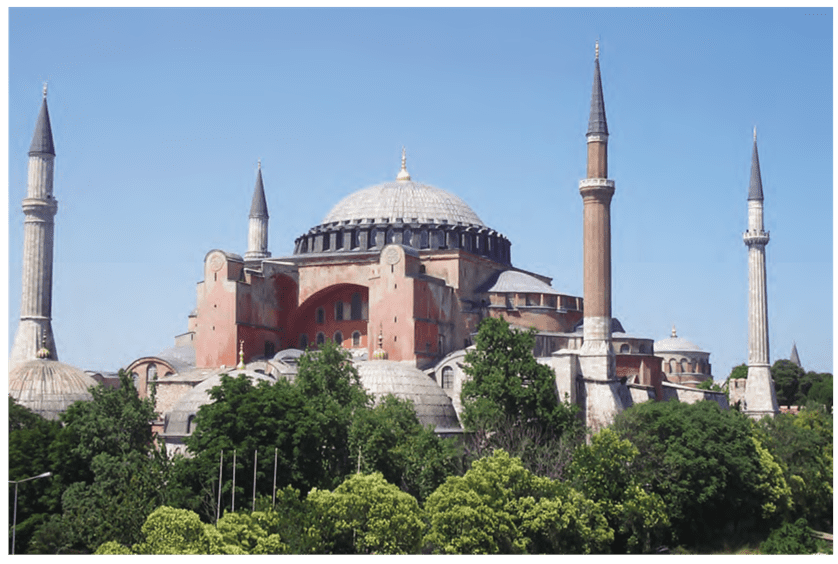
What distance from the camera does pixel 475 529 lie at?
24.7m

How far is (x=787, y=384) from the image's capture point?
62.3m

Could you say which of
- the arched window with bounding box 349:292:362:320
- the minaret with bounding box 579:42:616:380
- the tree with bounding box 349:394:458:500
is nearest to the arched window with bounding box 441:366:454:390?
the minaret with bounding box 579:42:616:380

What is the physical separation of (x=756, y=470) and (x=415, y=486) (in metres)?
9.00

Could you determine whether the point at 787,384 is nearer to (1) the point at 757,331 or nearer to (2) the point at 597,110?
(1) the point at 757,331

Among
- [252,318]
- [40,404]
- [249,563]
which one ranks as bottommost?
[249,563]

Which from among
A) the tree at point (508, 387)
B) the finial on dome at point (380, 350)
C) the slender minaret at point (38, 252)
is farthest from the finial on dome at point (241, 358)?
the tree at point (508, 387)

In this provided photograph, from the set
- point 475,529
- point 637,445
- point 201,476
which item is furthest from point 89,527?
point 637,445

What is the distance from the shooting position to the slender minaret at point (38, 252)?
39.5m

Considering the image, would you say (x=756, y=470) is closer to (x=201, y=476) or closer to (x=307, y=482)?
(x=307, y=482)

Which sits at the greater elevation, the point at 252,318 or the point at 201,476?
the point at 252,318

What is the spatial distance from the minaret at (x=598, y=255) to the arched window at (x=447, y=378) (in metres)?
3.73

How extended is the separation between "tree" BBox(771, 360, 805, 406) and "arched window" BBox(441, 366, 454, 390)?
2893 centimetres

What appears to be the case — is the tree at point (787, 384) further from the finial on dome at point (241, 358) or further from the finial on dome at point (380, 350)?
the finial on dome at point (241, 358)

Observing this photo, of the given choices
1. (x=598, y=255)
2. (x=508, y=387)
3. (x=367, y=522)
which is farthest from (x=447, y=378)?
(x=367, y=522)
